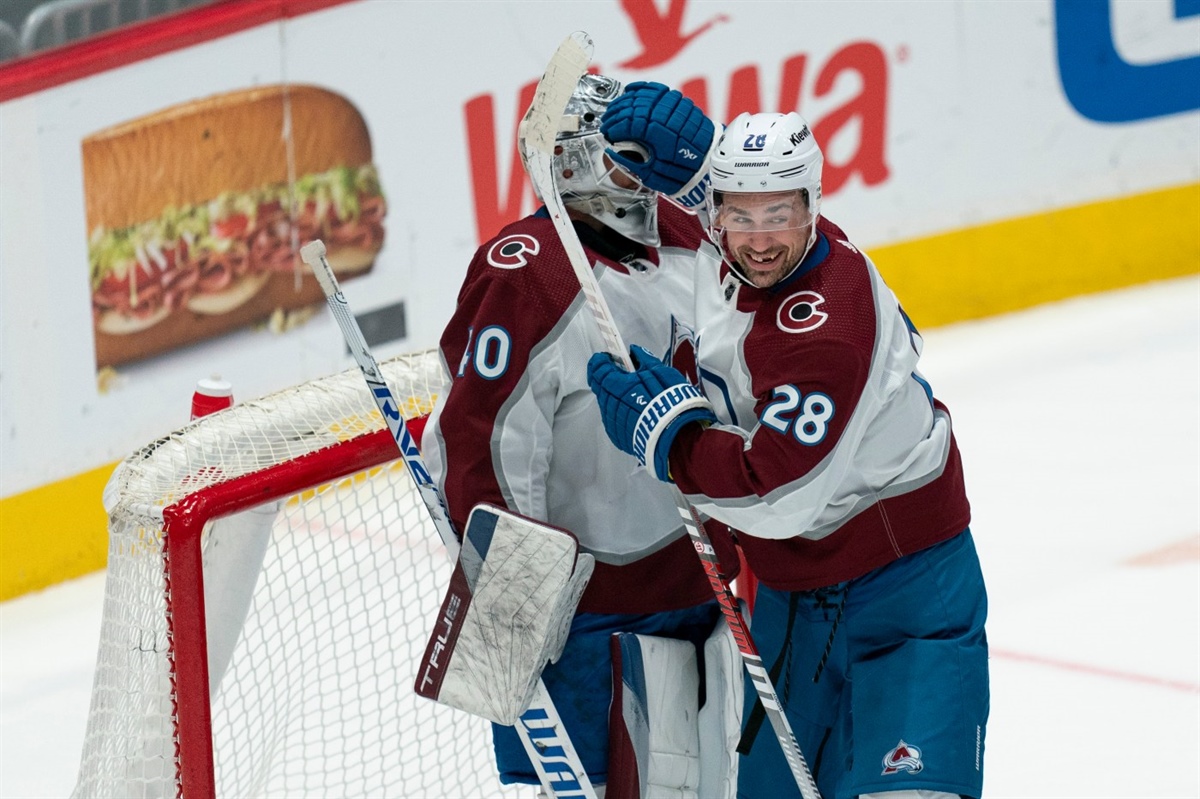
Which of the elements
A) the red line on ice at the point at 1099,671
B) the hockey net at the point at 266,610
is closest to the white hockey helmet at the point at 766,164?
the hockey net at the point at 266,610

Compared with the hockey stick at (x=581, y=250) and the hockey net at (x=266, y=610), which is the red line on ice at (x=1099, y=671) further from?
the hockey stick at (x=581, y=250)

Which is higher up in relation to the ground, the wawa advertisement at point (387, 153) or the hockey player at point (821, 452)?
the wawa advertisement at point (387, 153)

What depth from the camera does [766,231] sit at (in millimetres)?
2105

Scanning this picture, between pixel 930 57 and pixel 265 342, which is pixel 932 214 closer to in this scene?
pixel 930 57

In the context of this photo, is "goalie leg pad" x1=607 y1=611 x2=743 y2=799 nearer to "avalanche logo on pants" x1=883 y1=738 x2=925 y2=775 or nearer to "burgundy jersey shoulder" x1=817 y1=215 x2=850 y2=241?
"avalanche logo on pants" x1=883 y1=738 x2=925 y2=775

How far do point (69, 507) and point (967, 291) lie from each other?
2.79m

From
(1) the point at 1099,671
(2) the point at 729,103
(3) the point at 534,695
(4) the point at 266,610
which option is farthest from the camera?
(2) the point at 729,103

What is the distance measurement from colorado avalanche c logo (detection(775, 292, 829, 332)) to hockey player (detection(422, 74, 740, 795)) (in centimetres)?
26

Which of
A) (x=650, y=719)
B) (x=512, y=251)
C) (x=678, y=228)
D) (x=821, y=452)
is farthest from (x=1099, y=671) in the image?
(x=512, y=251)

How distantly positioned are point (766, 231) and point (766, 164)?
76mm

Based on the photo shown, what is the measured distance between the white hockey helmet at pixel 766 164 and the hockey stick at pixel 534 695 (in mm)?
482

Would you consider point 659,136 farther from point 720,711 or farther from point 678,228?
point 720,711

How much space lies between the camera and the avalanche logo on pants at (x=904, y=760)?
2.13 meters

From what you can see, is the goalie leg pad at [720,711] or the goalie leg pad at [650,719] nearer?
the goalie leg pad at [650,719]
